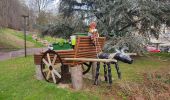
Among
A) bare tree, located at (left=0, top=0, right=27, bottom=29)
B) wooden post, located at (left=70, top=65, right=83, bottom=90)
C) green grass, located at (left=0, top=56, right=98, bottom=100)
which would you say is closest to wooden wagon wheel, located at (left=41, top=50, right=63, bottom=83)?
green grass, located at (left=0, top=56, right=98, bottom=100)

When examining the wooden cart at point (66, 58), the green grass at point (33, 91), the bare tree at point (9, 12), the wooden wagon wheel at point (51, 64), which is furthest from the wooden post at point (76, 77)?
the bare tree at point (9, 12)

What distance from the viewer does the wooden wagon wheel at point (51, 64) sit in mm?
7227

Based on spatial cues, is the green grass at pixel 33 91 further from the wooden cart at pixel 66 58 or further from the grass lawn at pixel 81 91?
the wooden cart at pixel 66 58

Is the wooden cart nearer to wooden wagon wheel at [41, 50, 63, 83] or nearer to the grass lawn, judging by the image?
wooden wagon wheel at [41, 50, 63, 83]

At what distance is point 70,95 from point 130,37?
7.58 m

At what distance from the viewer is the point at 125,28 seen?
14742 millimetres

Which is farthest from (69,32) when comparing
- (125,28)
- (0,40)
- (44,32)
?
(0,40)

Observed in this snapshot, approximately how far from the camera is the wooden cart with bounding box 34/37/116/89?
6.98 metres

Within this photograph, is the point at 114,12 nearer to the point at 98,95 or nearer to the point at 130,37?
the point at 130,37

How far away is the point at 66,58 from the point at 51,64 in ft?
1.84

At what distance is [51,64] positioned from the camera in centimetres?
734

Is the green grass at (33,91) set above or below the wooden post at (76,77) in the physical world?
below

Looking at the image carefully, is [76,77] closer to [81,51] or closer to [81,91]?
[81,91]

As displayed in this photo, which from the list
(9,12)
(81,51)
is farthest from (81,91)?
(9,12)
